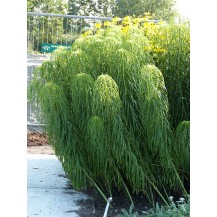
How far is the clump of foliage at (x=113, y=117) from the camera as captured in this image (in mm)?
3000

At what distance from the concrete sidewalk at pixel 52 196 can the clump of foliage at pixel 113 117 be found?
18 centimetres

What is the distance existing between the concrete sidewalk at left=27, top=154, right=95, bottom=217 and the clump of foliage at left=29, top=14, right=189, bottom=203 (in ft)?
0.58

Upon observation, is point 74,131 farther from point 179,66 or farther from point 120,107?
point 179,66

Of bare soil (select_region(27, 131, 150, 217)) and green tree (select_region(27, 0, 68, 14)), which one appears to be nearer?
bare soil (select_region(27, 131, 150, 217))

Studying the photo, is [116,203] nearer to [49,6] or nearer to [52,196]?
[52,196]

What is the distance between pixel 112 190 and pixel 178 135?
68 centimetres

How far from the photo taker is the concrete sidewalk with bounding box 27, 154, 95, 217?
10.3 ft

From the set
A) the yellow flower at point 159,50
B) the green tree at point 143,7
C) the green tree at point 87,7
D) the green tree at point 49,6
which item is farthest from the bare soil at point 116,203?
the green tree at point 143,7

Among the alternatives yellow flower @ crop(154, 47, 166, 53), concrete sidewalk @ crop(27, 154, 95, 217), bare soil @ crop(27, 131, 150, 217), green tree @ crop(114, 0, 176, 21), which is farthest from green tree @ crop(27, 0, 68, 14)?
bare soil @ crop(27, 131, 150, 217)

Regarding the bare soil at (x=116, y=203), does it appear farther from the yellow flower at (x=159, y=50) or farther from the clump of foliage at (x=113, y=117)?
the yellow flower at (x=159, y=50)

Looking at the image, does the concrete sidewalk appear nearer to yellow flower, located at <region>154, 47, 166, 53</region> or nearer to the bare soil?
the bare soil
